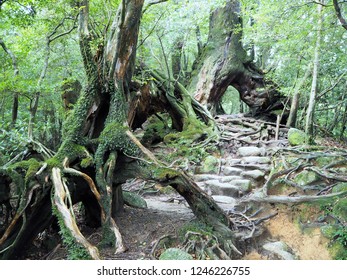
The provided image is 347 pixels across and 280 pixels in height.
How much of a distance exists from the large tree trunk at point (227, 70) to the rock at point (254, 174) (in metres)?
5.47

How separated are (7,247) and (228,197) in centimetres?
419

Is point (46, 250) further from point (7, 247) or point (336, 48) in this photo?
point (336, 48)

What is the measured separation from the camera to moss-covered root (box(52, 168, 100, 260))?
292 cm

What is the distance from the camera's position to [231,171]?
282 inches

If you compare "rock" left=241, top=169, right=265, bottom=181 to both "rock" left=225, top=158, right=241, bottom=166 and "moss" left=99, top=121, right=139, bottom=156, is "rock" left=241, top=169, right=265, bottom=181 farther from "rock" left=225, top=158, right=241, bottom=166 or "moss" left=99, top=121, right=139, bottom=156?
"moss" left=99, top=121, right=139, bottom=156

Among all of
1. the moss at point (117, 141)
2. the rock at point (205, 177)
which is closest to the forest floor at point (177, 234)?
the moss at point (117, 141)

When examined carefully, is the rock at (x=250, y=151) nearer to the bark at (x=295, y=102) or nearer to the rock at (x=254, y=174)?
the rock at (x=254, y=174)

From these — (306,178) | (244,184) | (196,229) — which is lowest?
(196,229)

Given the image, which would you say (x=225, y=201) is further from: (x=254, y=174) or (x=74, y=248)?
(x=74, y=248)

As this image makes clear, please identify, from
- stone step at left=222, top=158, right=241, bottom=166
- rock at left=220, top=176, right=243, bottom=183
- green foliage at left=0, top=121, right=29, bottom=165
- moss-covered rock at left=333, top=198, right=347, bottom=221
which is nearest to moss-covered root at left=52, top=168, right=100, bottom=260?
green foliage at left=0, top=121, right=29, bottom=165

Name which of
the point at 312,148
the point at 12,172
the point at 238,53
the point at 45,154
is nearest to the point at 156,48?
the point at 238,53

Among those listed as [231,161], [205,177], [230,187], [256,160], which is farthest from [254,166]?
[205,177]

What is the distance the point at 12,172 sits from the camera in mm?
3928

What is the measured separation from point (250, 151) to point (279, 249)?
3881 millimetres
